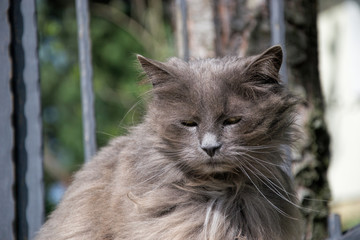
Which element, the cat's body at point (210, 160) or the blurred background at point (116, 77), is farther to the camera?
the blurred background at point (116, 77)

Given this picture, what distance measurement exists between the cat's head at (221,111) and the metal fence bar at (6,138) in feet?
2.60

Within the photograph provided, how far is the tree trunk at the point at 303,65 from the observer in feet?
11.1

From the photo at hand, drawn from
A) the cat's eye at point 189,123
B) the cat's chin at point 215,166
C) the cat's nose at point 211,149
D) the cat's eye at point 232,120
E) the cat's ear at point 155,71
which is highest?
the cat's ear at point 155,71

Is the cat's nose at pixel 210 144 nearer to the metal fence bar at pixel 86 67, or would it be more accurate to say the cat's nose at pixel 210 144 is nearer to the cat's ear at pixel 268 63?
the cat's ear at pixel 268 63

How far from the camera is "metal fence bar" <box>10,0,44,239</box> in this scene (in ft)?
8.45

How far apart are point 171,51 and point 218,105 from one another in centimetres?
471

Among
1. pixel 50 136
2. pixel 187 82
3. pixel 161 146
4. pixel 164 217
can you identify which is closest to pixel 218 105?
pixel 187 82

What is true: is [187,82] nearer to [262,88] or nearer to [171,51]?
[262,88]

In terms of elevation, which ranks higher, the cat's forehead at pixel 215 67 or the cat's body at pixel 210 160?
the cat's forehead at pixel 215 67

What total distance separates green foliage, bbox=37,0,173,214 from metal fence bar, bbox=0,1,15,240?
4101 millimetres

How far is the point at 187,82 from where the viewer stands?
219 centimetres

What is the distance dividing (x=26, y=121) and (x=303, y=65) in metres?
1.98

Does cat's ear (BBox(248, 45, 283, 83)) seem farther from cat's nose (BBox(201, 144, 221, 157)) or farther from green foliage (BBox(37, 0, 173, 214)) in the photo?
green foliage (BBox(37, 0, 173, 214))

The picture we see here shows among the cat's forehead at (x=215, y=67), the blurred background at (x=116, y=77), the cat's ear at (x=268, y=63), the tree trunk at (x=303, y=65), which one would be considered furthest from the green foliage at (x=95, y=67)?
the cat's ear at (x=268, y=63)
